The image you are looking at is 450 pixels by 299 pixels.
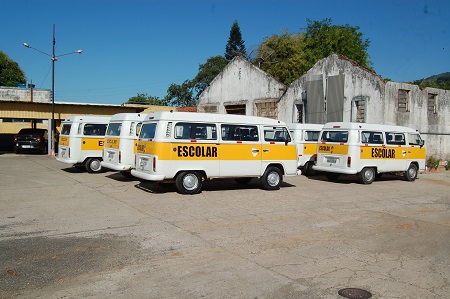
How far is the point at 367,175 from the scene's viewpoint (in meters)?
15.4

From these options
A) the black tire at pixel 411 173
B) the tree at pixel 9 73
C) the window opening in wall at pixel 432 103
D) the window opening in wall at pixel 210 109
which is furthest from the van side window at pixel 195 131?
the tree at pixel 9 73

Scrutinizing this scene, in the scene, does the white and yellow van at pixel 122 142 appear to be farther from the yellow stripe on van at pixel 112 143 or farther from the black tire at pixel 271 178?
the black tire at pixel 271 178

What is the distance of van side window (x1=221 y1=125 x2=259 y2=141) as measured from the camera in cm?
1232

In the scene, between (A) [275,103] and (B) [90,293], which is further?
(A) [275,103]

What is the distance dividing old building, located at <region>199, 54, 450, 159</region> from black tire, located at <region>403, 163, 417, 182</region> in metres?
4.80

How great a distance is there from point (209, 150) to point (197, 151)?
0.39m

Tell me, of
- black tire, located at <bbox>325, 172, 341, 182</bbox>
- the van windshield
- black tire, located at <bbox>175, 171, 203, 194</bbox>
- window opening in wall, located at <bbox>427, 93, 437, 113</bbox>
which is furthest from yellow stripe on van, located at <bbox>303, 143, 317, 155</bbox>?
window opening in wall, located at <bbox>427, 93, 437, 113</bbox>

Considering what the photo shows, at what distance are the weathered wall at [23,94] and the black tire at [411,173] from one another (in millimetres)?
32097

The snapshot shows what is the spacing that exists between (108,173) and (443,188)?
42.3 ft

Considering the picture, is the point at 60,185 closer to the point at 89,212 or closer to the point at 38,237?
the point at 89,212

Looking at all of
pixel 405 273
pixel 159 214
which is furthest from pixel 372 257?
pixel 159 214

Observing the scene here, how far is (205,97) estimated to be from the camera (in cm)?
3203

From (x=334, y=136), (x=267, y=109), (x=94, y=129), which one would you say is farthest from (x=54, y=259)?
(x=267, y=109)

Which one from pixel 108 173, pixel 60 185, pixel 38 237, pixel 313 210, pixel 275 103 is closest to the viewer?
pixel 38 237
